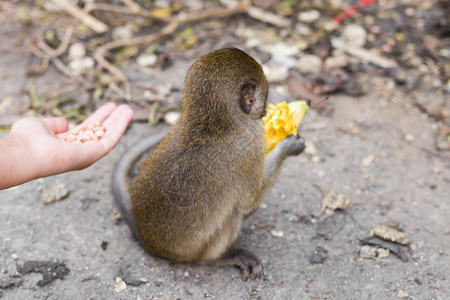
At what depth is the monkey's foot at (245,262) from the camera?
143 inches

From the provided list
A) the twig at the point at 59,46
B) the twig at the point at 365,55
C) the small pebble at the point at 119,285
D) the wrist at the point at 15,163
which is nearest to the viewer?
the wrist at the point at 15,163

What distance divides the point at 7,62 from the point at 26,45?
348 mm

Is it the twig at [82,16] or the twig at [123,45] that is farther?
the twig at [82,16]

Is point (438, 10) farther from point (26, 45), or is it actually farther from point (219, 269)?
point (26, 45)

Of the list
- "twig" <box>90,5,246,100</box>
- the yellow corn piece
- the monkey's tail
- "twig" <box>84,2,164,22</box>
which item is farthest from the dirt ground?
"twig" <box>84,2,164,22</box>

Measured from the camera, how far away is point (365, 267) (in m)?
3.66

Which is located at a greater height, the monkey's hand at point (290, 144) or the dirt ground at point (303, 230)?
the monkey's hand at point (290, 144)

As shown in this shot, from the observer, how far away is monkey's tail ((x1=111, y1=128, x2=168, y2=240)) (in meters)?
3.75

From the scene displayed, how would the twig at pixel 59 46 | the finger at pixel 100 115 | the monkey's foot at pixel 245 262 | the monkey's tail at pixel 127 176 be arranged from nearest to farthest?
1. the monkey's foot at pixel 245 262
2. the monkey's tail at pixel 127 176
3. the finger at pixel 100 115
4. the twig at pixel 59 46

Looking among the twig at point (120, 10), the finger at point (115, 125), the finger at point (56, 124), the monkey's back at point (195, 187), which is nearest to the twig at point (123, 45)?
the twig at point (120, 10)

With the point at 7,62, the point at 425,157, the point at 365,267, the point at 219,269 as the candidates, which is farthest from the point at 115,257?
the point at 7,62

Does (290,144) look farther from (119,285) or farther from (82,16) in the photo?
(82,16)

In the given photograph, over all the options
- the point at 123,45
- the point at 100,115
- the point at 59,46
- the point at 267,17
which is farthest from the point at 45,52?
the point at 267,17

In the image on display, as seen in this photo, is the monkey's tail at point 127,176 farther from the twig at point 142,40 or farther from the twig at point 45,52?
the twig at point 45,52
